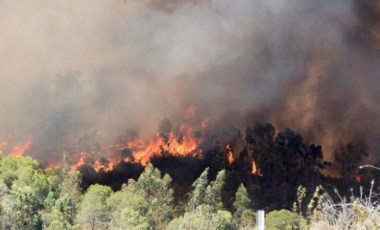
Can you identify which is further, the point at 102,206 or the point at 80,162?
the point at 80,162

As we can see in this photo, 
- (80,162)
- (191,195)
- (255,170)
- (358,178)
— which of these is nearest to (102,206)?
(191,195)

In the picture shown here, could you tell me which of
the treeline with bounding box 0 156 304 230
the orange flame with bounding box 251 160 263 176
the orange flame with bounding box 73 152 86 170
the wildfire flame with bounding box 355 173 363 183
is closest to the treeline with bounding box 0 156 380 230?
the treeline with bounding box 0 156 304 230

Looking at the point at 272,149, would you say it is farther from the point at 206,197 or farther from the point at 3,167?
the point at 3,167

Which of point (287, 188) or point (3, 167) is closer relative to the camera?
point (3, 167)

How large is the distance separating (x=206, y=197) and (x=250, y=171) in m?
57.2

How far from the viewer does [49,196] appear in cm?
6538

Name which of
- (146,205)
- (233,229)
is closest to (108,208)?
(146,205)

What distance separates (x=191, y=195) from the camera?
88188 millimetres

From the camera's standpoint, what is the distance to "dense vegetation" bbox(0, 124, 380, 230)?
14484 mm

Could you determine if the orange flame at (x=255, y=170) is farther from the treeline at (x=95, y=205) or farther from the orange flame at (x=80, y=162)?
the treeline at (x=95, y=205)

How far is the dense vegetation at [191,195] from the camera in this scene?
1448 cm

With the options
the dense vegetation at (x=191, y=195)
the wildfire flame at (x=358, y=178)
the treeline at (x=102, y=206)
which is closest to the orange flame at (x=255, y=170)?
the dense vegetation at (x=191, y=195)

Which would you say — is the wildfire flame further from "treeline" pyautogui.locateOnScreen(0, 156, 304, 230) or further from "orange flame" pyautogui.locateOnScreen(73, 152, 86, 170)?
"orange flame" pyautogui.locateOnScreen(73, 152, 86, 170)

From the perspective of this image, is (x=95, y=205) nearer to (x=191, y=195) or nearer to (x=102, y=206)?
(x=102, y=206)
